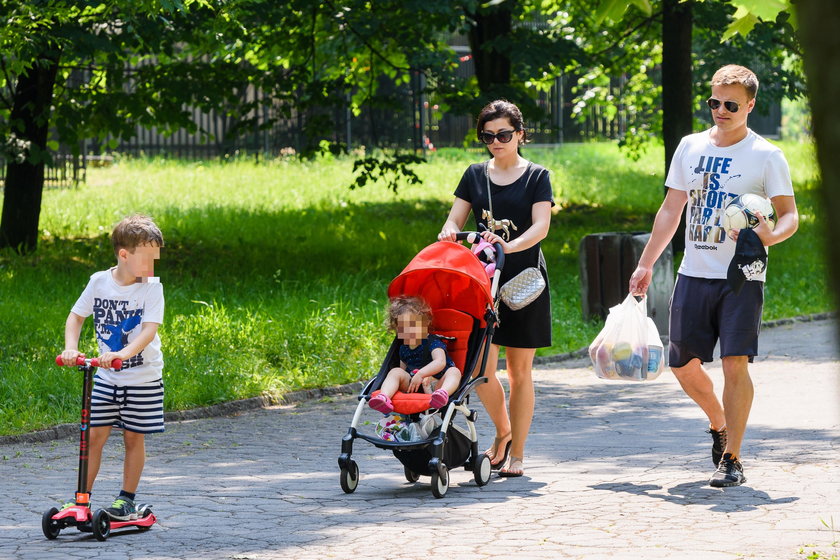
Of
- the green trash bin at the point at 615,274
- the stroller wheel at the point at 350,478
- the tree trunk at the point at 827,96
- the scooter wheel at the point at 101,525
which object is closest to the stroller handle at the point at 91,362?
the scooter wheel at the point at 101,525

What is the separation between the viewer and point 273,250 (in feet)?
59.4

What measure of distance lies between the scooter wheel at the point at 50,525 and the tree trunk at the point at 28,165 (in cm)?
1053

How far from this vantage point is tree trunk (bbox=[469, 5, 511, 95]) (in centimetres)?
1931

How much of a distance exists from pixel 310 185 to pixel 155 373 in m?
20.1

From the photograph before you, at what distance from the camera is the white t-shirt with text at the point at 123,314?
561cm

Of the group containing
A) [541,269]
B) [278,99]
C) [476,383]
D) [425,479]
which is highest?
[278,99]

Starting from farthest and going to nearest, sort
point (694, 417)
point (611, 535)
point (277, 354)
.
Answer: point (277, 354) → point (694, 417) → point (611, 535)

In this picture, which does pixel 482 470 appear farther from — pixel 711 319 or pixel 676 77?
pixel 676 77

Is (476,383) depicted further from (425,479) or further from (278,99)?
(278,99)

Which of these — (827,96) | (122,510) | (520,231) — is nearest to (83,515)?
(122,510)

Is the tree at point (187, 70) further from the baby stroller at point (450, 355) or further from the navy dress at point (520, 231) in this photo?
the baby stroller at point (450, 355)

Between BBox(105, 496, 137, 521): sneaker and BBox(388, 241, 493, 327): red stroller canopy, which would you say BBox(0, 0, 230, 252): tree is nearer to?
BBox(388, 241, 493, 327): red stroller canopy

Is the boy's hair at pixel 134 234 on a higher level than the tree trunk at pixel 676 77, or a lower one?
lower

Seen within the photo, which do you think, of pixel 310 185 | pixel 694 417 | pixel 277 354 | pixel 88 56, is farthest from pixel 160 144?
pixel 694 417
